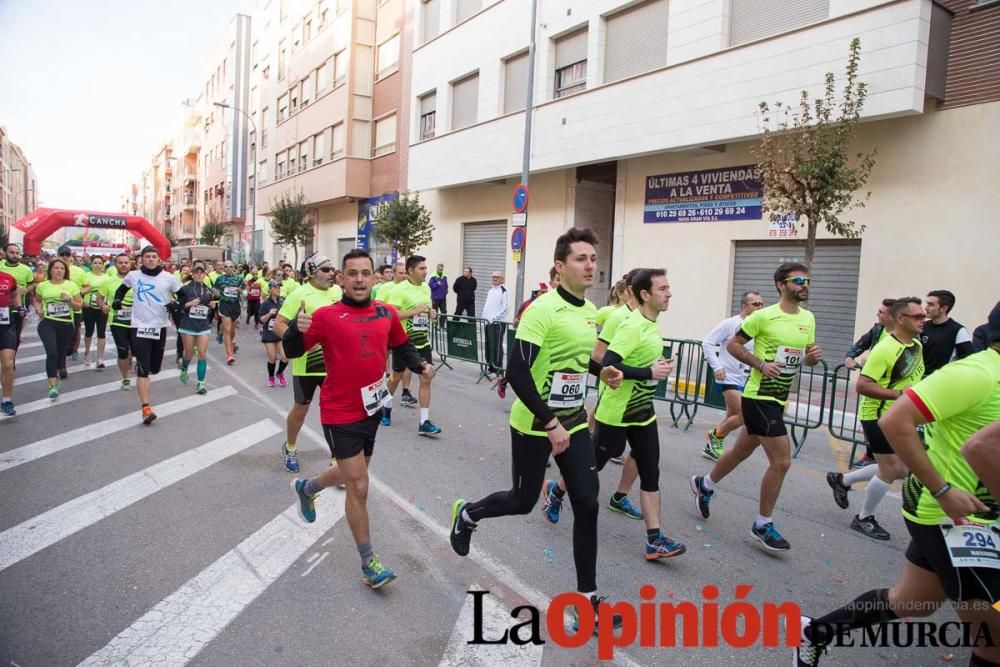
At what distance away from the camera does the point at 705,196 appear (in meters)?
14.5

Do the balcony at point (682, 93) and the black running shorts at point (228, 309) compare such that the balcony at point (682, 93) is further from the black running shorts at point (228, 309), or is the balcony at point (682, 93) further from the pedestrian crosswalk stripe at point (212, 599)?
the pedestrian crosswalk stripe at point (212, 599)

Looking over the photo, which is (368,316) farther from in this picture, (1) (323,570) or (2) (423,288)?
(2) (423,288)

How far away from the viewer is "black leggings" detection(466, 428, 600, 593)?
3502 mm

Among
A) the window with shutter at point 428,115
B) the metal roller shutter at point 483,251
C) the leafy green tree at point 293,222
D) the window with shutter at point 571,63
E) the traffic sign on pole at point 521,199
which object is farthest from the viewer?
the leafy green tree at point 293,222

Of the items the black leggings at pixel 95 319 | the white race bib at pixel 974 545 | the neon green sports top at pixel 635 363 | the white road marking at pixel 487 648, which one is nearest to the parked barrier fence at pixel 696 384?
the neon green sports top at pixel 635 363

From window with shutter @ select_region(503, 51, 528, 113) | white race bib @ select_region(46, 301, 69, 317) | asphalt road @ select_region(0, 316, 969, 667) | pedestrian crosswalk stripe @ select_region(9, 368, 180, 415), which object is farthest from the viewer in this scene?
window with shutter @ select_region(503, 51, 528, 113)

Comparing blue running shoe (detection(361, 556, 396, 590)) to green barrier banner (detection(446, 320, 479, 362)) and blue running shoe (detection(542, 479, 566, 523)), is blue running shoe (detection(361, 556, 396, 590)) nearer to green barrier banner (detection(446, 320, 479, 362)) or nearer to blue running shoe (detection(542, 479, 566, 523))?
blue running shoe (detection(542, 479, 566, 523))

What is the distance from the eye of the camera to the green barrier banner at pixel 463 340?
40.4 ft

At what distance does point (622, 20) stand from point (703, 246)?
604cm

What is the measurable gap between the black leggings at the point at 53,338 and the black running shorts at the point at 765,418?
8710 millimetres


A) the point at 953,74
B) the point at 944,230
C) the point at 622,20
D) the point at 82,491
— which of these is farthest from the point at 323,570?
the point at 622,20

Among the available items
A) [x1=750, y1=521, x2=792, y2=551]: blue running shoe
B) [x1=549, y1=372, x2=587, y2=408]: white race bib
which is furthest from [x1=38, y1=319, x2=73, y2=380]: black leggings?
[x1=750, y1=521, x2=792, y2=551]: blue running shoe

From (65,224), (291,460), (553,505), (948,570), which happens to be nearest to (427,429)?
(291,460)

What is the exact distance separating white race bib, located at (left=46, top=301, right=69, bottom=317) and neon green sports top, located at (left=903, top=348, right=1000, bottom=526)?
9.98 m
